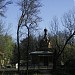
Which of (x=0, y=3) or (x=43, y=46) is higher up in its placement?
(x=0, y=3)

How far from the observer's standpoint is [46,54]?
94625 mm

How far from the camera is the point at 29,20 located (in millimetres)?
57688

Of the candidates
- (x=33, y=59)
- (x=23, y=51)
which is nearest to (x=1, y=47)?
(x=33, y=59)

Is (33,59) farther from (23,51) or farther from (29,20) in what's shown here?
(29,20)

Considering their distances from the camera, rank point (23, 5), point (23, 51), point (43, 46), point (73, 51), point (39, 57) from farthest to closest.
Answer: point (23, 51) → point (43, 46) → point (39, 57) → point (73, 51) → point (23, 5)

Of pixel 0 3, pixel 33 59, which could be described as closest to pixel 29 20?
pixel 0 3

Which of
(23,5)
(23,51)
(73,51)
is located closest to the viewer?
(23,5)

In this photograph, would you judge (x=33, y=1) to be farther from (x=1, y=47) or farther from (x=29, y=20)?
(x=1, y=47)

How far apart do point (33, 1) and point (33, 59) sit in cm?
4487

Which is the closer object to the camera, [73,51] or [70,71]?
[70,71]

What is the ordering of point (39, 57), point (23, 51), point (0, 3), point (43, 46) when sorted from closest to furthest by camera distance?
point (0, 3) → point (39, 57) → point (43, 46) → point (23, 51)

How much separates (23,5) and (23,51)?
67.4 metres

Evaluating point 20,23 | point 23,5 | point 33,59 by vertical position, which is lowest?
point 33,59

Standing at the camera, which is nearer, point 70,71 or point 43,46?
point 70,71
